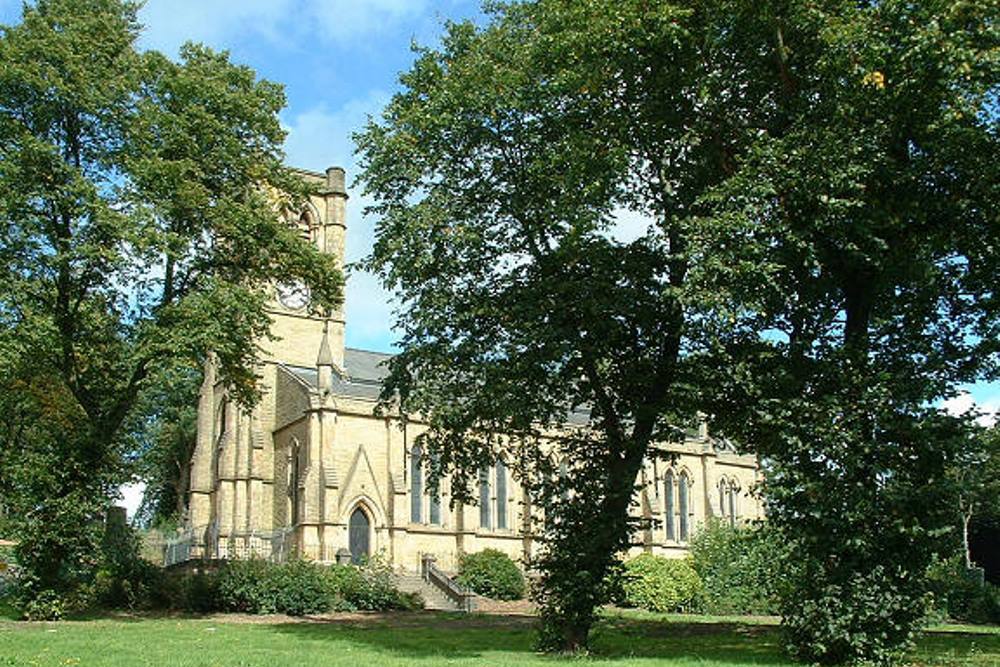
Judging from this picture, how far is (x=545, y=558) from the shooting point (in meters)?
17.5

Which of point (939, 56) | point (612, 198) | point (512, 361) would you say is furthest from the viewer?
point (612, 198)

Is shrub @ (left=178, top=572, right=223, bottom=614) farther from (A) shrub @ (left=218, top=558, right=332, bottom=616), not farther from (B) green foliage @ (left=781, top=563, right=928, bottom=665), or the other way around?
(B) green foliage @ (left=781, top=563, right=928, bottom=665)

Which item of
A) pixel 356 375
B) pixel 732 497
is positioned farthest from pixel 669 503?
pixel 356 375

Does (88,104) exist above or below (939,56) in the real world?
above

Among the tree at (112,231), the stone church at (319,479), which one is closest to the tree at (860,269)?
the tree at (112,231)

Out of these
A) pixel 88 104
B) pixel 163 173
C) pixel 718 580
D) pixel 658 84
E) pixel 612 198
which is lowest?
pixel 718 580

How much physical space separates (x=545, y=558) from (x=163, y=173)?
13.9 meters

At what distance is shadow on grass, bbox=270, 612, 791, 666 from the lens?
16719mm

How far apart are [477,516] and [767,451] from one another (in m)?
31.3

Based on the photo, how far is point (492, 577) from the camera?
1553 inches

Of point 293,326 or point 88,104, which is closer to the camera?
point 88,104

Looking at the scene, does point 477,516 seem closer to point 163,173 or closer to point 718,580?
point 718,580

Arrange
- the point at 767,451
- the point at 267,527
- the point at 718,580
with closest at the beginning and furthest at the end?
the point at 767,451 → the point at 718,580 → the point at 267,527

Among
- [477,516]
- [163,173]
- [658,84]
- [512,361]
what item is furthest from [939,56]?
[477,516]
